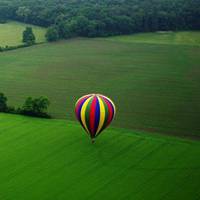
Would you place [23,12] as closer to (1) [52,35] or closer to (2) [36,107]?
(1) [52,35]

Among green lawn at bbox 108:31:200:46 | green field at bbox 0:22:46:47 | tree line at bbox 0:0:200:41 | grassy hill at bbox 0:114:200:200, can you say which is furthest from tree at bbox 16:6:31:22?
grassy hill at bbox 0:114:200:200

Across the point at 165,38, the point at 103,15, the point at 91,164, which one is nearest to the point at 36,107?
the point at 91,164

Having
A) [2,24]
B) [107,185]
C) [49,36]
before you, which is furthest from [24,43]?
[107,185]

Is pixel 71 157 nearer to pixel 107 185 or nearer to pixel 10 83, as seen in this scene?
pixel 107 185

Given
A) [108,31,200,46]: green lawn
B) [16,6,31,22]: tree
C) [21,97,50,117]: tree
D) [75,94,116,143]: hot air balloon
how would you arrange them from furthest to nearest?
[16,6,31,22]: tree → [108,31,200,46]: green lawn → [21,97,50,117]: tree → [75,94,116,143]: hot air balloon

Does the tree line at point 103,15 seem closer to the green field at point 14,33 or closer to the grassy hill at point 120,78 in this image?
the green field at point 14,33

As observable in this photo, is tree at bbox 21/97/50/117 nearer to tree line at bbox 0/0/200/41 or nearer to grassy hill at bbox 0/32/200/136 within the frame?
grassy hill at bbox 0/32/200/136

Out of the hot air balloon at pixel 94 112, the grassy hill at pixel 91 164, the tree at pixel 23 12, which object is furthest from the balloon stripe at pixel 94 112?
the tree at pixel 23 12
